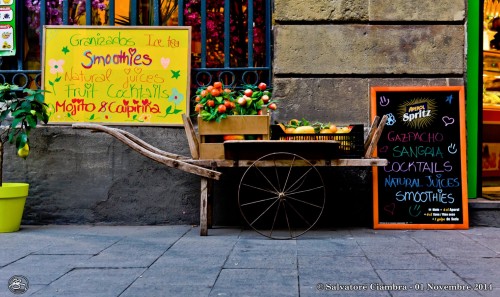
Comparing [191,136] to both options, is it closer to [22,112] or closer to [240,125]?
[240,125]

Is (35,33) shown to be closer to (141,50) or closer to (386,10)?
(141,50)

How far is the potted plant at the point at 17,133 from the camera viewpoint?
6141mm

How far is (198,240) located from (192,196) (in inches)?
44.6

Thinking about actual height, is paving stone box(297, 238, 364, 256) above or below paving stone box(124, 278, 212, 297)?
above

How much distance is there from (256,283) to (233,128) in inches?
85.3

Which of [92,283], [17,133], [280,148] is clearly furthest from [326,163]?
[17,133]

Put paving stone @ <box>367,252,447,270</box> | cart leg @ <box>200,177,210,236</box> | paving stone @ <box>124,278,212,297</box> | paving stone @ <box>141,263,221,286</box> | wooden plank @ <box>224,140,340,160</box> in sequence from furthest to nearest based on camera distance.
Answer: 1. cart leg @ <box>200,177,210,236</box>
2. wooden plank @ <box>224,140,340,160</box>
3. paving stone @ <box>367,252,447,270</box>
4. paving stone @ <box>141,263,221,286</box>
5. paving stone @ <box>124,278,212,297</box>

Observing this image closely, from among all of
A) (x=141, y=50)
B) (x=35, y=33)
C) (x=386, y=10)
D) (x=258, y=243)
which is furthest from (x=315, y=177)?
(x=35, y=33)

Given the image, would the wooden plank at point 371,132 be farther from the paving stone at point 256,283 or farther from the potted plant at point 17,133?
the potted plant at point 17,133

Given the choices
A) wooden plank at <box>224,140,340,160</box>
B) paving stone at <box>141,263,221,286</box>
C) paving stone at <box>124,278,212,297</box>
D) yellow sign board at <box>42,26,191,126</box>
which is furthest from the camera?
yellow sign board at <box>42,26,191,126</box>

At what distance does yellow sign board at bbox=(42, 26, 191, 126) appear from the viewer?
22.3ft

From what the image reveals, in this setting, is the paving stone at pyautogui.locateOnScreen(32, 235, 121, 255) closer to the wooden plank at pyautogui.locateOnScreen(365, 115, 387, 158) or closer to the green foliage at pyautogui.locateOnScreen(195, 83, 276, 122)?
the green foliage at pyautogui.locateOnScreen(195, 83, 276, 122)

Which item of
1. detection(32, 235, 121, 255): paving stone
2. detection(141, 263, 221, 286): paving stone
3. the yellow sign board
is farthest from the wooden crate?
detection(141, 263, 221, 286): paving stone

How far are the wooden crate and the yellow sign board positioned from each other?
0.99 metres
